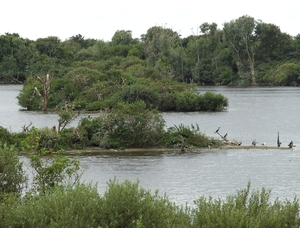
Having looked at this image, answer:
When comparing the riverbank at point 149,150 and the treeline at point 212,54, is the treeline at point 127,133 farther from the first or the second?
the treeline at point 212,54

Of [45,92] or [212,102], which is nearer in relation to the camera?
[45,92]

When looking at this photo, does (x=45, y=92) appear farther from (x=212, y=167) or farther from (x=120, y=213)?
(x=120, y=213)

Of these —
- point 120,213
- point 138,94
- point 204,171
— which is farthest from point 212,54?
point 120,213

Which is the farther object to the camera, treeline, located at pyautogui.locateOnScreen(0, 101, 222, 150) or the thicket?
treeline, located at pyautogui.locateOnScreen(0, 101, 222, 150)

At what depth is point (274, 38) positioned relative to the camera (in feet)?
573

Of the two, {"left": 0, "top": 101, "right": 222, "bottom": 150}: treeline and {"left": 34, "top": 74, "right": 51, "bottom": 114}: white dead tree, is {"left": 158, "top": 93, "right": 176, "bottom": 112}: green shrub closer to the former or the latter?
{"left": 34, "top": 74, "right": 51, "bottom": 114}: white dead tree

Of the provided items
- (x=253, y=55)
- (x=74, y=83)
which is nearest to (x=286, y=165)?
(x=74, y=83)

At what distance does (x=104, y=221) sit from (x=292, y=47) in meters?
160

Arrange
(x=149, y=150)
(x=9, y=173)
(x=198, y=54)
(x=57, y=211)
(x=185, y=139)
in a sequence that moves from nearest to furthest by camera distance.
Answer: (x=57, y=211) → (x=9, y=173) → (x=149, y=150) → (x=185, y=139) → (x=198, y=54)

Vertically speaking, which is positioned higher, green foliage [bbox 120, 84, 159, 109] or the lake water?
green foliage [bbox 120, 84, 159, 109]

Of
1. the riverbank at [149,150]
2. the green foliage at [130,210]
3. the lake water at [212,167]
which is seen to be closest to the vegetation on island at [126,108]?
the green foliage at [130,210]

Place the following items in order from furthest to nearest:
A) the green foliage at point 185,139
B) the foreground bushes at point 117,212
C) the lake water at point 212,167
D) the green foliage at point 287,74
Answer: the green foliage at point 287,74 < the green foliage at point 185,139 < the lake water at point 212,167 < the foreground bushes at point 117,212

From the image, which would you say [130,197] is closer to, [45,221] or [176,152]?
[45,221]

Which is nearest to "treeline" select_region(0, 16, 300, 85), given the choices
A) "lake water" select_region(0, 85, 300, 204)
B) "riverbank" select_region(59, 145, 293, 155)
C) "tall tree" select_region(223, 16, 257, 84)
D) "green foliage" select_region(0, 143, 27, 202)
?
"tall tree" select_region(223, 16, 257, 84)
